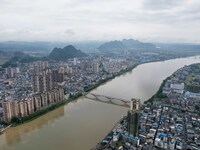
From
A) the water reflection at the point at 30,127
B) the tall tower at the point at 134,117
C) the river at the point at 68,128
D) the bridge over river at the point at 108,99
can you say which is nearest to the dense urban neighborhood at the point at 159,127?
the tall tower at the point at 134,117

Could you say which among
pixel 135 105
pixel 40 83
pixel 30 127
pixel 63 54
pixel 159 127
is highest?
pixel 63 54

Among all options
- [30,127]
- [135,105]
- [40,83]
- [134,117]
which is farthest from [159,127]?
[40,83]

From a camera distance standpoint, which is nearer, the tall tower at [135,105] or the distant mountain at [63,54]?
the tall tower at [135,105]

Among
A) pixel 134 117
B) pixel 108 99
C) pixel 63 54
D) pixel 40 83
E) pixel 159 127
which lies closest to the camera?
pixel 134 117

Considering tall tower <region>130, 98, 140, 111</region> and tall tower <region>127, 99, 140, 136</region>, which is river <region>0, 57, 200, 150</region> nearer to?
tall tower <region>127, 99, 140, 136</region>

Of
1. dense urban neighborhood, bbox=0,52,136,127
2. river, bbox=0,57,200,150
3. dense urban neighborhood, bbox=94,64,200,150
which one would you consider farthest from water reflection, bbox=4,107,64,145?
dense urban neighborhood, bbox=94,64,200,150

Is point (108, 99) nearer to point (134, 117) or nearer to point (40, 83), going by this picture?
point (40, 83)

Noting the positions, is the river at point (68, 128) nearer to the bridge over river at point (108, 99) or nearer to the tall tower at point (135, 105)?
the bridge over river at point (108, 99)

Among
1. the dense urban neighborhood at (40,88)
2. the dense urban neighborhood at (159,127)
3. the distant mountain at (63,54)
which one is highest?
the distant mountain at (63,54)
